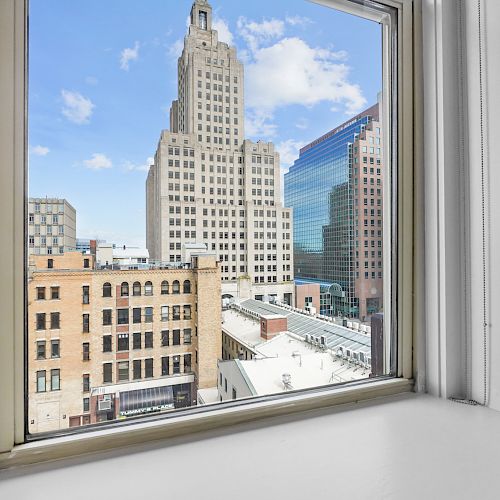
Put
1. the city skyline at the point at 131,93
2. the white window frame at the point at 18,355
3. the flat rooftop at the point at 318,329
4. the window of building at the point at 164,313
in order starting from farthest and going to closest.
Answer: the flat rooftop at the point at 318,329 < the window of building at the point at 164,313 < the city skyline at the point at 131,93 < the white window frame at the point at 18,355

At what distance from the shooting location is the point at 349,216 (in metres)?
1.08

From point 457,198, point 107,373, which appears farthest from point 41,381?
point 457,198

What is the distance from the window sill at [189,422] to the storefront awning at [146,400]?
0.14 feet

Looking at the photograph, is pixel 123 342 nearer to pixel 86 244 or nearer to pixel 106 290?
pixel 106 290

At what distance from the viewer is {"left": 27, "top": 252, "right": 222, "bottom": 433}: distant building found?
732mm

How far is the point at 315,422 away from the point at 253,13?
41.0 inches

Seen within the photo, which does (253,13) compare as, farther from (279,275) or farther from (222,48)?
(279,275)

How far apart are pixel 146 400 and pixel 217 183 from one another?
54 cm

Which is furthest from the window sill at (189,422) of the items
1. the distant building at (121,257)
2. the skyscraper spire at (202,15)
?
the skyscraper spire at (202,15)

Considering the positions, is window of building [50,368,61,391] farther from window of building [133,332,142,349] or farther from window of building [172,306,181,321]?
window of building [172,306,181,321]

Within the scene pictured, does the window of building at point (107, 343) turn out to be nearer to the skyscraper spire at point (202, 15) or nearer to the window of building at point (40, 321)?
the window of building at point (40, 321)


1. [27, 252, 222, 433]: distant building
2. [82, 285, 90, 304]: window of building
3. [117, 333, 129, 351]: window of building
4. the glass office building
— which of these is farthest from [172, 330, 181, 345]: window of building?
the glass office building

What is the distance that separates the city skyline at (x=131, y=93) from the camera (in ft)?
2.51

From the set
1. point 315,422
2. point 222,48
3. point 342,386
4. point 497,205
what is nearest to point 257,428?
point 315,422
